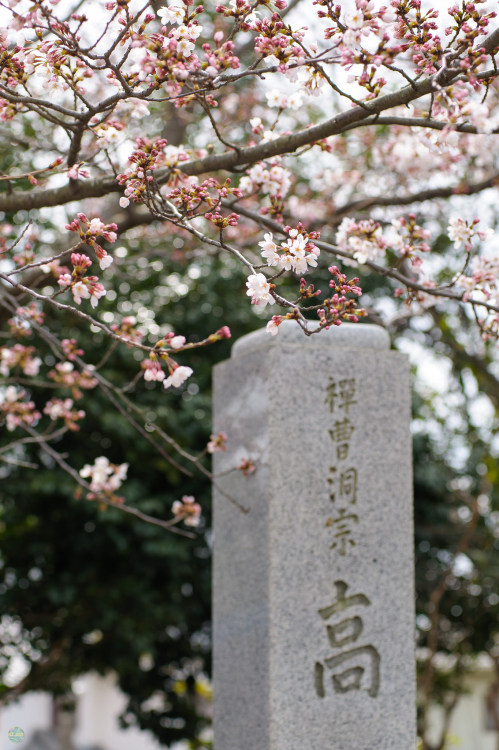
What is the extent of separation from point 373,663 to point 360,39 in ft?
5.73

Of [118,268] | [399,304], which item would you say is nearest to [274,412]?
[118,268]

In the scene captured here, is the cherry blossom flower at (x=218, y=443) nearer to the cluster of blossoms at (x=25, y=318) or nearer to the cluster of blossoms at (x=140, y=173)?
the cluster of blossoms at (x=25, y=318)

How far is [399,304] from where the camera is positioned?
19.5 ft

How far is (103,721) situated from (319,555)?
10.7m

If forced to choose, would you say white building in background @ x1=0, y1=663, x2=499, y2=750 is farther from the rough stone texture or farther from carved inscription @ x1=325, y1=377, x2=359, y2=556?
carved inscription @ x1=325, y1=377, x2=359, y2=556

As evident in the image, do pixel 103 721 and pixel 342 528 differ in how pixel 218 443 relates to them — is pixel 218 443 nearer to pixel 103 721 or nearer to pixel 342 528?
pixel 342 528

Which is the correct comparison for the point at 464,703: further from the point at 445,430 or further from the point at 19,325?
the point at 19,325

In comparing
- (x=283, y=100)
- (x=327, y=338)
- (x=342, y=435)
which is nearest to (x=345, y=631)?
(x=342, y=435)

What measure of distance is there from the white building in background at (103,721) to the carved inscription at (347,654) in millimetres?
7470

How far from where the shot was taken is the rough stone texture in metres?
2.56

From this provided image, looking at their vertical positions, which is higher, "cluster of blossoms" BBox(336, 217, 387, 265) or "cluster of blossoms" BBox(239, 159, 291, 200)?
"cluster of blossoms" BBox(239, 159, 291, 200)

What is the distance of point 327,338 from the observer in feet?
9.25

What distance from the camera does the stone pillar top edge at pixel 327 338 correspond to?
2.78 metres

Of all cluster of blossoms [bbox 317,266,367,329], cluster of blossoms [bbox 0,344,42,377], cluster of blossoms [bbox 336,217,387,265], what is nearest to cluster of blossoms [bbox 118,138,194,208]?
cluster of blossoms [bbox 317,266,367,329]
